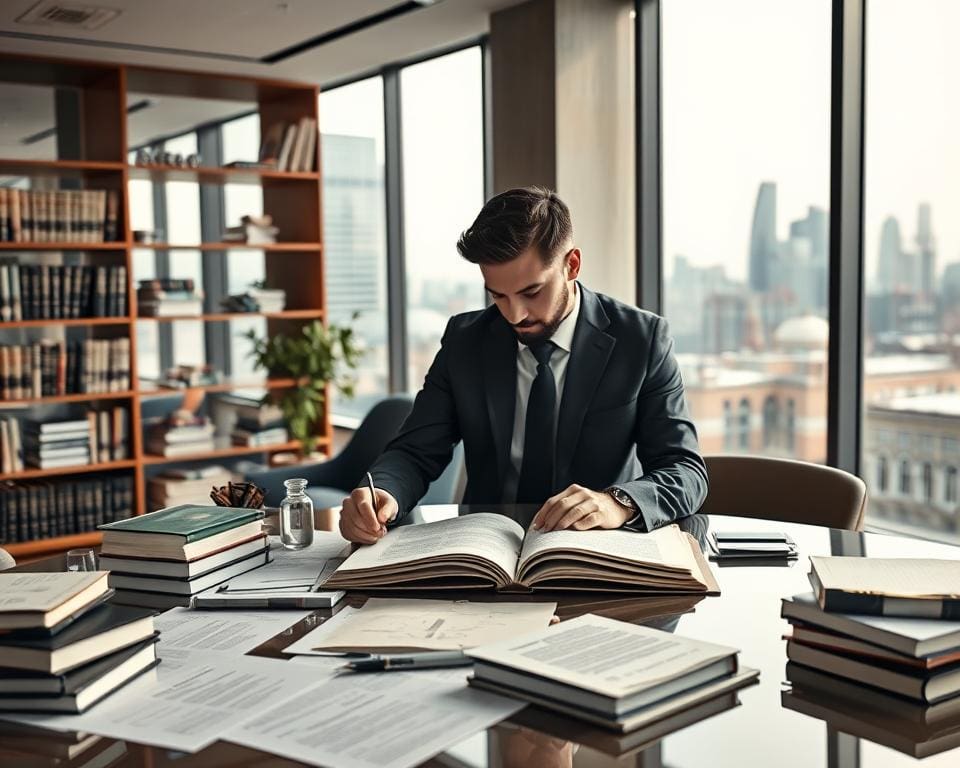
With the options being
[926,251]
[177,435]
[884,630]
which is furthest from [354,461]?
[884,630]

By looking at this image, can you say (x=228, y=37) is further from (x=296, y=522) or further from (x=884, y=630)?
(x=884, y=630)

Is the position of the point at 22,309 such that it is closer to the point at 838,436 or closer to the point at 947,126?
the point at 838,436

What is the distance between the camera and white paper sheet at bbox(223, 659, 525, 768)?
944mm

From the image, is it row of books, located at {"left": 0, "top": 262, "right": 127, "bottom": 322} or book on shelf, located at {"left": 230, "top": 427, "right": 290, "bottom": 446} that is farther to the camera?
book on shelf, located at {"left": 230, "top": 427, "right": 290, "bottom": 446}

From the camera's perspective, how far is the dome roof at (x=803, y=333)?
11.4 feet

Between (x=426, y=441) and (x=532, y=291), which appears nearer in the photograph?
(x=532, y=291)

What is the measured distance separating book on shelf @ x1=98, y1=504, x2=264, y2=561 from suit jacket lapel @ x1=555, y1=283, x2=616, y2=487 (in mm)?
724

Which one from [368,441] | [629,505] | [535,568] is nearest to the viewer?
[535,568]

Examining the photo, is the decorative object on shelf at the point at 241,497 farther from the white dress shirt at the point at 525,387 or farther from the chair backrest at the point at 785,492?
the chair backrest at the point at 785,492

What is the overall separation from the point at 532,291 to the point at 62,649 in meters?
1.21

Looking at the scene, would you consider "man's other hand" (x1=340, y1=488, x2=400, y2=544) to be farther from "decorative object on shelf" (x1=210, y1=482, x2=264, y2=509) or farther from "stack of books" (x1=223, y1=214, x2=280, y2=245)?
"stack of books" (x1=223, y1=214, x2=280, y2=245)

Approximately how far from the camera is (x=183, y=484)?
16.6ft

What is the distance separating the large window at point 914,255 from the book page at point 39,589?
274 cm

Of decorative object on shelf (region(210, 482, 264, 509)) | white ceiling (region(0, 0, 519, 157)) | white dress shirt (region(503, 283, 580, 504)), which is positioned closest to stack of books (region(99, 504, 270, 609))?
decorative object on shelf (region(210, 482, 264, 509))
